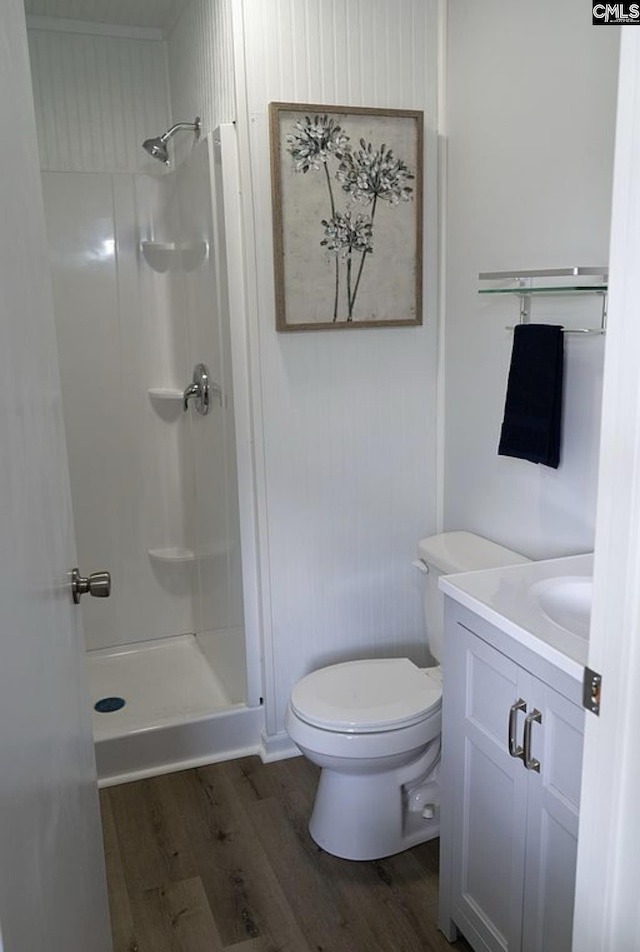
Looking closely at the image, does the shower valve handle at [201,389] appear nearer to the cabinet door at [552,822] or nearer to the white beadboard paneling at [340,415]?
the white beadboard paneling at [340,415]

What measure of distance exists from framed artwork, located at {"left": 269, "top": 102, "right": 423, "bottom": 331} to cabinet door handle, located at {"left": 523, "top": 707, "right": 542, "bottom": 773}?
1386 millimetres

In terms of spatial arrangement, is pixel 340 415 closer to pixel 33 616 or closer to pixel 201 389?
pixel 201 389

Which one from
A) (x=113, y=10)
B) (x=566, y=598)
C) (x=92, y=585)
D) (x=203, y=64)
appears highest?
(x=113, y=10)

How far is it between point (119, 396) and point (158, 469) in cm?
34

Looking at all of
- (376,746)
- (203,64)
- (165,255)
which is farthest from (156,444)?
(376,746)

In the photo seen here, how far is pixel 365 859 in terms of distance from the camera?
217 cm

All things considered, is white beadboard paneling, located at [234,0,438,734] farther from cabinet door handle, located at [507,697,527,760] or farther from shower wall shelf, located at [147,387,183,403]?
cabinet door handle, located at [507,697,527,760]

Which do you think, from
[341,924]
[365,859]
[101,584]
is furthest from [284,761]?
[101,584]

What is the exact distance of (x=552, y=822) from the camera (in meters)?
1.45

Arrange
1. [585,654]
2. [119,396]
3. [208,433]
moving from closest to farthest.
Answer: [585,654] → [208,433] → [119,396]

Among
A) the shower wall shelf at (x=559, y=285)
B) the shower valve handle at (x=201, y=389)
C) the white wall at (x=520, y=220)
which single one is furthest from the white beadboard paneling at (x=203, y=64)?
the shower wall shelf at (x=559, y=285)

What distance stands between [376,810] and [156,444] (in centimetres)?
177

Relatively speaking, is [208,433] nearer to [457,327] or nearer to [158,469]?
[158,469]

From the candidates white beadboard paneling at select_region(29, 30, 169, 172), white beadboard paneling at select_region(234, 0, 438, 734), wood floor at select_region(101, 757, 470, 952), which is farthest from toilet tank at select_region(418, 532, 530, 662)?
white beadboard paneling at select_region(29, 30, 169, 172)
